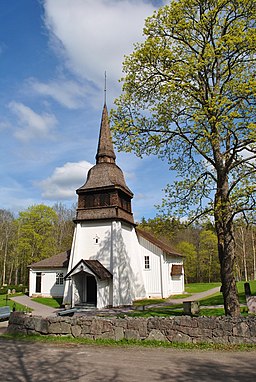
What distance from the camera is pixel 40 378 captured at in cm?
700

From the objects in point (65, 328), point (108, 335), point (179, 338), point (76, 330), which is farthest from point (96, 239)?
point (179, 338)

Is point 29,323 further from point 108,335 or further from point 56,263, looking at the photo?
point 56,263

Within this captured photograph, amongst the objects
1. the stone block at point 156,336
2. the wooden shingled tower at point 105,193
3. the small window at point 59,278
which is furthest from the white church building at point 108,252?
the stone block at point 156,336

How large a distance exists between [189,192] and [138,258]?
55.4ft

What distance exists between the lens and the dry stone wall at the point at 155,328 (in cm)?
985

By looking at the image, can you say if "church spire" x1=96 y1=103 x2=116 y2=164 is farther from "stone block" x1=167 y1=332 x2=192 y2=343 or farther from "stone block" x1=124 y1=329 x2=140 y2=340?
"stone block" x1=167 y1=332 x2=192 y2=343

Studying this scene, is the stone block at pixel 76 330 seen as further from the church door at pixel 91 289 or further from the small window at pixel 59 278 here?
the small window at pixel 59 278

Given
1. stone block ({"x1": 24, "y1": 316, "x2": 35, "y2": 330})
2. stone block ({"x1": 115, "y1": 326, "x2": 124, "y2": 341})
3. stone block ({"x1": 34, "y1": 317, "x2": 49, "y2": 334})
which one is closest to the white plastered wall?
stone block ({"x1": 24, "y1": 316, "x2": 35, "y2": 330})

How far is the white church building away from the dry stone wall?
12.4 m

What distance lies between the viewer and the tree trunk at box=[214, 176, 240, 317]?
41.1ft

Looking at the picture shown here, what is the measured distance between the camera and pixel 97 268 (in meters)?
25.0

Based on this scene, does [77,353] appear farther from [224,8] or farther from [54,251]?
[54,251]

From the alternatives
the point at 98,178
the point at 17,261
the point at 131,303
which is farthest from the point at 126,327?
the point at 17,261

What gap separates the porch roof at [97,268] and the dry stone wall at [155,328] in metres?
12.2
